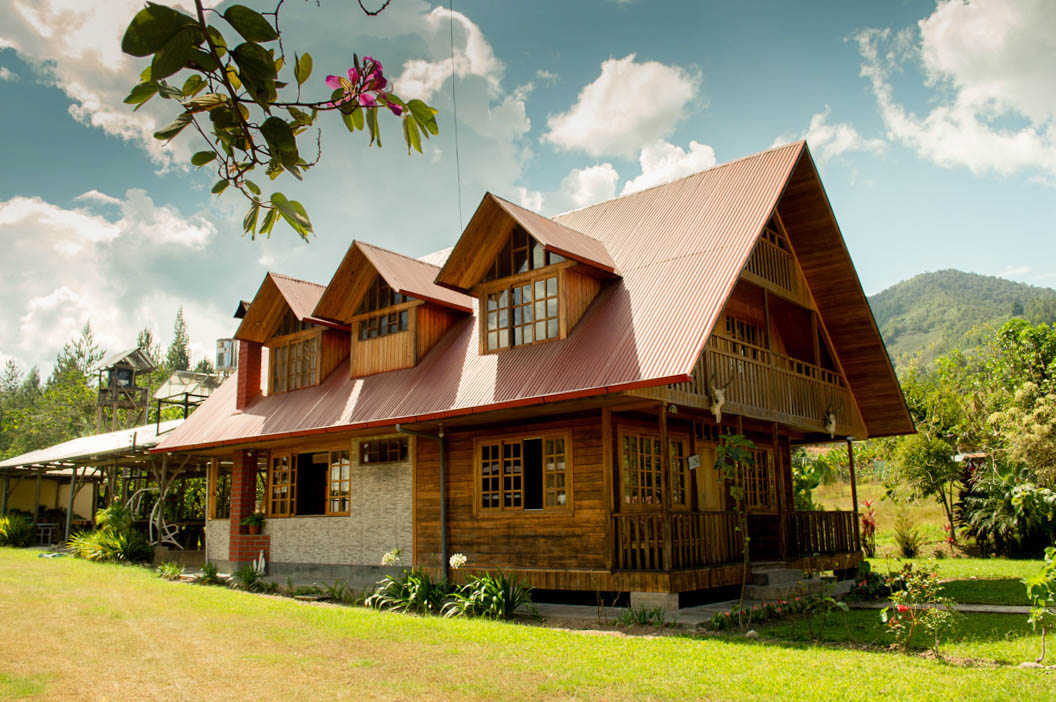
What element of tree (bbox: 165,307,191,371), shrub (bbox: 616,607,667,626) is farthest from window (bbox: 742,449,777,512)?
tree (bbox: 165,307,191,371)

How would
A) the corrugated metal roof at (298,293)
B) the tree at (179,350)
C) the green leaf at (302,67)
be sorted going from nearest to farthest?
the green leaf at (302,67) → the corrugated metal roof at (298,293) → the tree at (179,350)

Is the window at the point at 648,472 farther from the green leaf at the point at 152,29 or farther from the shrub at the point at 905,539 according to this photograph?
the green leaf at the point at 152,29

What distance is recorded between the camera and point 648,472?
13.7 metres

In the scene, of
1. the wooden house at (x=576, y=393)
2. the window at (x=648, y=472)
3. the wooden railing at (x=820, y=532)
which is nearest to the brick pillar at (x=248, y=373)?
the wooden house at (x=576, y=393)

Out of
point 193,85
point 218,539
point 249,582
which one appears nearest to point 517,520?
point 249,582

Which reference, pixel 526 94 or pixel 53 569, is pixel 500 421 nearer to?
pixel 526 94

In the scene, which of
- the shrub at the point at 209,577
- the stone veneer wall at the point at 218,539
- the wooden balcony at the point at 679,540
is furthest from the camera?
the stone veneer wall at the point at 218,539

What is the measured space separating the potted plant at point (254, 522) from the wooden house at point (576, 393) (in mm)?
260

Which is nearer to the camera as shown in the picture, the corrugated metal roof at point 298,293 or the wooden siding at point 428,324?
the wooden siding at point 428,324

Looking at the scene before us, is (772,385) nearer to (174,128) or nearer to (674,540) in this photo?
(674,540)

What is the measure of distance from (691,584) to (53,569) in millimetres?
15207

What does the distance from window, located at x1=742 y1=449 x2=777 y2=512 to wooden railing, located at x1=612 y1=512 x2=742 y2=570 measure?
3.37m

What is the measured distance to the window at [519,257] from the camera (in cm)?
1441

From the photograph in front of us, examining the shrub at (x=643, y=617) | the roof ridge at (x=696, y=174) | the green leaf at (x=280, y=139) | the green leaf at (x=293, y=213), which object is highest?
the roof ridge at (x=696, y=174)
